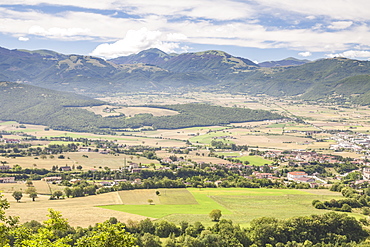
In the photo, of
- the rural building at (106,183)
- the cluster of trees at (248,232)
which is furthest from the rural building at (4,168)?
the cluster of trees at (248,232)

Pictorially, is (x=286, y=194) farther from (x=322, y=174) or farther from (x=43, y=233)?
(x=43, y=233)

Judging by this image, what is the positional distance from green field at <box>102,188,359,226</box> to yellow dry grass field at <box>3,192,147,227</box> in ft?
11.3

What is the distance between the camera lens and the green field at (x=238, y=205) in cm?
7338

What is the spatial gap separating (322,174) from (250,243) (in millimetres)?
67281

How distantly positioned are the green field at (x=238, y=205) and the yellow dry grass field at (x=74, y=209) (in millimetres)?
3434

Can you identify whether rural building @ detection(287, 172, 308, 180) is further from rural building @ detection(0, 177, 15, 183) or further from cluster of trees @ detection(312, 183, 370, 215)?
rural building @ detection(0, 177, 15, 183)

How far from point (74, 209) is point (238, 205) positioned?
30.3m

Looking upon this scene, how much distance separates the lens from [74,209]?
7250cm

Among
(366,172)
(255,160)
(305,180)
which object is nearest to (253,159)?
(255,160)

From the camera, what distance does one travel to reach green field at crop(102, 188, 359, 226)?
73375 millimetres

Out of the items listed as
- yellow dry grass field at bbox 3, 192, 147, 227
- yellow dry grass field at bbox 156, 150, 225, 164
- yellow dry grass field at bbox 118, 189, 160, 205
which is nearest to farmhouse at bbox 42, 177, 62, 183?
yellow dry grass field at bbox 3, 192, 147, 227

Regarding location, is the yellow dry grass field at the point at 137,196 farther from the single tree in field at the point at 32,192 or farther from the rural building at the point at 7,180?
the rural building at the point at 7,180

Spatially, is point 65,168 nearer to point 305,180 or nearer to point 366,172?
point 305,180

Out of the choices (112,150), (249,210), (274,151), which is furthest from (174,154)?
(249,210)
